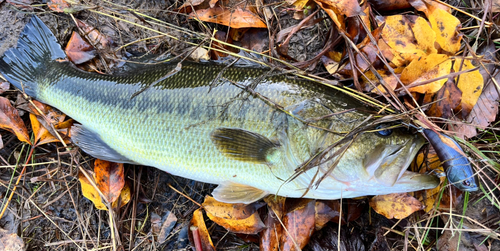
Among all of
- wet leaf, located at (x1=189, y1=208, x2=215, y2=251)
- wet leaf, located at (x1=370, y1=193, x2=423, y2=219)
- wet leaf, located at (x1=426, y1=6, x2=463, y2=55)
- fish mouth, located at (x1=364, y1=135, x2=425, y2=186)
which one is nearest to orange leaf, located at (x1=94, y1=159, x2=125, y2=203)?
wet leaf, located at (x1=189, y1=208, x2=215, y2=251)

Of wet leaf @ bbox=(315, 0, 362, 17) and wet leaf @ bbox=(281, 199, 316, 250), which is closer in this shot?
wet leaf @ bbox=(315, 0, 362, 17)

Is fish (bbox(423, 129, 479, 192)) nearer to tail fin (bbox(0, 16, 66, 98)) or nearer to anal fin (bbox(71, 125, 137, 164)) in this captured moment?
anal fin (bbox(71, 125, 137, 164))

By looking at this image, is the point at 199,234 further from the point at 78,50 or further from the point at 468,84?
the point at 468,84

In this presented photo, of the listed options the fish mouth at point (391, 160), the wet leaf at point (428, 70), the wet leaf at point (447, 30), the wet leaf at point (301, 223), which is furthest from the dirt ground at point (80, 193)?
the fish mouth at point (391, 160)

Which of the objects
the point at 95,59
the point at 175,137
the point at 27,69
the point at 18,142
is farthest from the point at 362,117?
the point at 18,142

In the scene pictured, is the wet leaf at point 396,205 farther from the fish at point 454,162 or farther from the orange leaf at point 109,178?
the orange leaf at point 109,178

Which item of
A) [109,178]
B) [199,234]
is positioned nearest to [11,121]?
[109,178]
